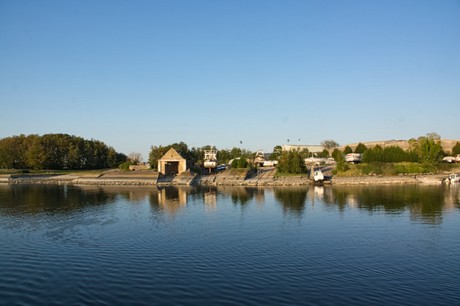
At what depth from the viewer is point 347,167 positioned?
66.5 m

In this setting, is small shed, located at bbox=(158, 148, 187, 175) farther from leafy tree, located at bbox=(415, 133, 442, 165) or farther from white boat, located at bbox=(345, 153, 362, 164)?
leafy tree, located at bbox=(415, 133, 442, 165)

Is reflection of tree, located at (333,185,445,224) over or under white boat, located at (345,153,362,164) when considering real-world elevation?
under

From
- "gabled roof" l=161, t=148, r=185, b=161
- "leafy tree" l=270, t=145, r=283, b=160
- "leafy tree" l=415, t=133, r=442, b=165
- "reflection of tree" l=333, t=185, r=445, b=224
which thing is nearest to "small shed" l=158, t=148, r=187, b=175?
"gabled roof" l=161, t=148, r=185, b=161

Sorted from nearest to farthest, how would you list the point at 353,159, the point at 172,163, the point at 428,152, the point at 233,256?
the point at 233,256, the point at 428,152, the point at 172,163, the point at 353,159

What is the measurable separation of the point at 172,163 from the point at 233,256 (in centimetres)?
5551

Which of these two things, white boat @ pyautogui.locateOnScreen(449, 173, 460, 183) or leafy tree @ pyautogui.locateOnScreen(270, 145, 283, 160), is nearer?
white boat @ pyautogui.locateOnScreen(449, 173, 460, 183)

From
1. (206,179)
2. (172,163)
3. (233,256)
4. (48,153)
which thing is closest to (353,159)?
(206,179)

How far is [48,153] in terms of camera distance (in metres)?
87.7

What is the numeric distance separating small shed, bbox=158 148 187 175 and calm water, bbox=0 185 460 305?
3741 cm

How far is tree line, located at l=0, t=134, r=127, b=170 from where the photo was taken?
87.4 meters

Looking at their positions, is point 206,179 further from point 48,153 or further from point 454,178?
point 48,153

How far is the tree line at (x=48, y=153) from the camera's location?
87.4m

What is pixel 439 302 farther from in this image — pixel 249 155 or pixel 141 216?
pixel 249 155

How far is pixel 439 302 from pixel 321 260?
5371 mm
